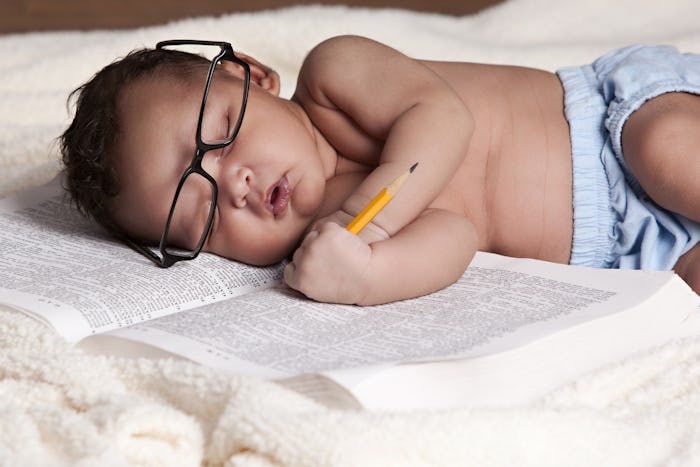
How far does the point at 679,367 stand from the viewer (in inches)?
41.3

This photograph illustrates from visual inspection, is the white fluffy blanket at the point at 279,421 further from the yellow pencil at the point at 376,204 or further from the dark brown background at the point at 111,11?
the dark brown background at the point at 111,11

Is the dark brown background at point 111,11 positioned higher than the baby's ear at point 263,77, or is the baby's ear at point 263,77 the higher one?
the baby's ear at point 263,77

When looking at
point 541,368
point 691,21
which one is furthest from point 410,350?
point 691,21

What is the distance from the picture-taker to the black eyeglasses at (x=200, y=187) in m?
1.24

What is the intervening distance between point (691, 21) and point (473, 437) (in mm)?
1929

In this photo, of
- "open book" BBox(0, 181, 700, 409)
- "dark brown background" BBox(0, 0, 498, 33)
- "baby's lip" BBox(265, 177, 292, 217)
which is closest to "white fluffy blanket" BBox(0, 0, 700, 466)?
"open book" BBox(0, 181, 700, 409)

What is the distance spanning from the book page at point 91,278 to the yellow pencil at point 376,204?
0.65 feet

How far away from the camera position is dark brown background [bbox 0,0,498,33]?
3.31 metres

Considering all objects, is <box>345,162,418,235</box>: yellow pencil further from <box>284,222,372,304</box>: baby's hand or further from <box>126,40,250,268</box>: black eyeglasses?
<box>126,40,250,268</box>: black eyeglasses

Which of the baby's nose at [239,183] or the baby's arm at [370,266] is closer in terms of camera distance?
the baby's arm at [370,266]

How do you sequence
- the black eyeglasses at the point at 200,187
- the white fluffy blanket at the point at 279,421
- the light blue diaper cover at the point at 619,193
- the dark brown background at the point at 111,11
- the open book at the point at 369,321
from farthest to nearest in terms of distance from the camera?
the dark brown background at the point at 111,11 → the light blue diaper cover at the point at 619,193 → the black eyeglasses at the point at 200,187 → the open book at the point at 369,321 → the white fluffy blanket at the point at 279,421

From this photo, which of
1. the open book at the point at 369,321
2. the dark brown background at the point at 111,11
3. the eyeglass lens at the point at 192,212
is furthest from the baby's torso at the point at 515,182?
the dark brown background at the point at 111,11

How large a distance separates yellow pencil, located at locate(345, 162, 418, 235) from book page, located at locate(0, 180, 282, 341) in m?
0.20

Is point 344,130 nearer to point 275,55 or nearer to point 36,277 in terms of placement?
point 36,277
